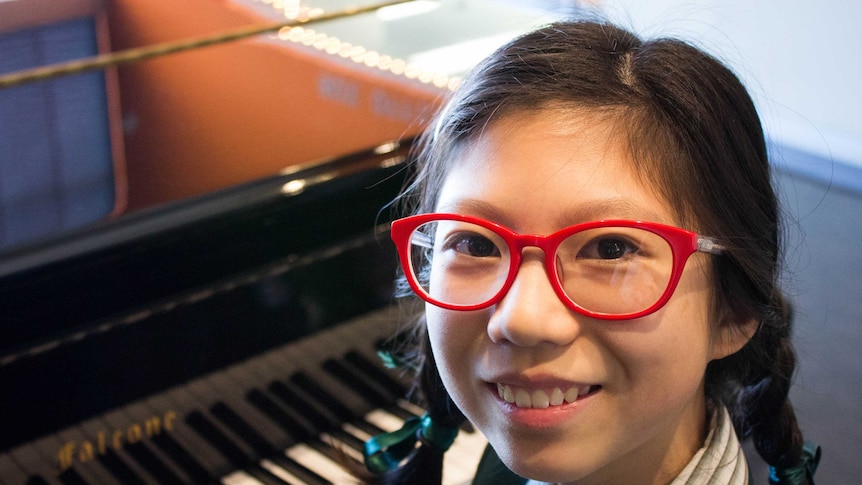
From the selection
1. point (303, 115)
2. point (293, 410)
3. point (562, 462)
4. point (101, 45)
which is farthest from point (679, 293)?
point (101, 45)

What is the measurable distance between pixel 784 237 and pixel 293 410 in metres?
0.88

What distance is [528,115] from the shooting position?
1.01m

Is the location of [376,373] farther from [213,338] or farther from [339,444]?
[213,338]

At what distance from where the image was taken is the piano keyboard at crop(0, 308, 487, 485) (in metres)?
1.52

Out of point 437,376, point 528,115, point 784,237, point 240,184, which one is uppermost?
point 528,115

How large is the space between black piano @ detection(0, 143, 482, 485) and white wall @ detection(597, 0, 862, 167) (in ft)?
2.70

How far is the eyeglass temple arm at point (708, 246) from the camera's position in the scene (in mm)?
972

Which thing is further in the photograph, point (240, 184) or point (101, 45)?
point (101, 45)

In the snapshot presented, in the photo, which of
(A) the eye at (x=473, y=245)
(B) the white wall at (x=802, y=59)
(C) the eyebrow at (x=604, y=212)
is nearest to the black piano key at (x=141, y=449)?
(A) the eye at (x=473, y=245)

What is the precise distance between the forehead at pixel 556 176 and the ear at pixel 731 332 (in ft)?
0.51

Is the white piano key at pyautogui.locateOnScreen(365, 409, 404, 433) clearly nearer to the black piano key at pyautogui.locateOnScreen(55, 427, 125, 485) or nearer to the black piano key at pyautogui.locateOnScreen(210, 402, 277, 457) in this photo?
the black piano key at pyautogui.locateOnScreen(210, 402, 277, 457)

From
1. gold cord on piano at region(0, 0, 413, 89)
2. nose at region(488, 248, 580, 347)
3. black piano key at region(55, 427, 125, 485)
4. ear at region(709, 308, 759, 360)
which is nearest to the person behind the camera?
nose at region(488, 248, 580, 347)

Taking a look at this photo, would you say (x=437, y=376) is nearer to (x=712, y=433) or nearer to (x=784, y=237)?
(x=712, y=433)

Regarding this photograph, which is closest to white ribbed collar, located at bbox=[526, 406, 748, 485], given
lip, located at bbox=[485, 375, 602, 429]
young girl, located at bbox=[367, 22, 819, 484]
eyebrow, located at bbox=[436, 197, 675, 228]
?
young girl, located at bbox=[367, 22, 819, 484]
